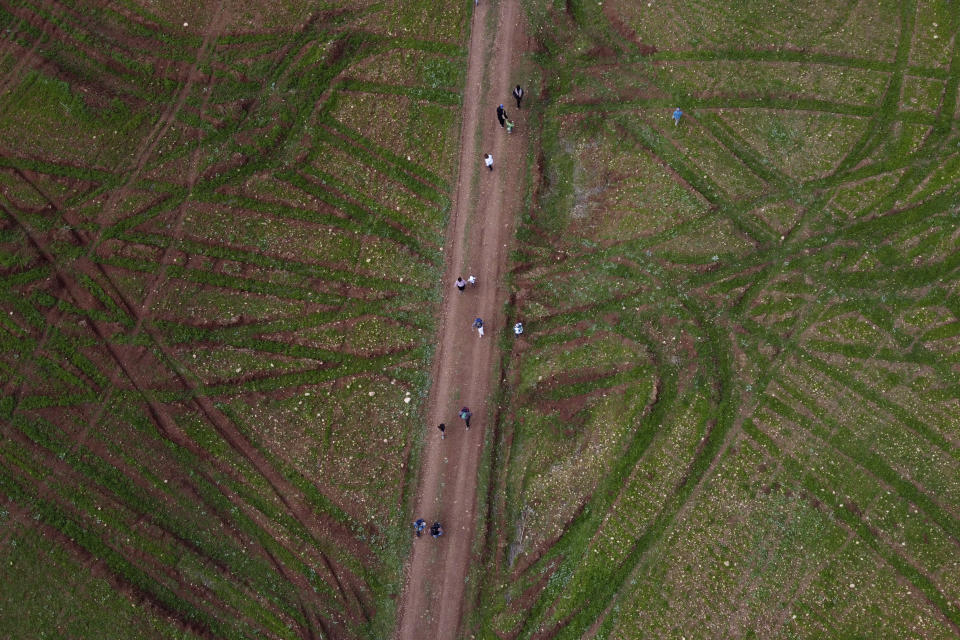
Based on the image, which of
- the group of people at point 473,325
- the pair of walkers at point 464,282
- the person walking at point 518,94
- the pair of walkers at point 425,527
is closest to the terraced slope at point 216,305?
the pair of walkers at point 425,527

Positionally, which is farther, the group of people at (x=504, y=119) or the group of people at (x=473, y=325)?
the group of people at (x=504, y=119)

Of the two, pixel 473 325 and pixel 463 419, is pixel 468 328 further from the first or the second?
pixel 463 419

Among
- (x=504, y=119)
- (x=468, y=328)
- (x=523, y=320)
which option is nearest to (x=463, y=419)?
(x=468, y=328)

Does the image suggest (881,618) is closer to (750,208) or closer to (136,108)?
(750,208)

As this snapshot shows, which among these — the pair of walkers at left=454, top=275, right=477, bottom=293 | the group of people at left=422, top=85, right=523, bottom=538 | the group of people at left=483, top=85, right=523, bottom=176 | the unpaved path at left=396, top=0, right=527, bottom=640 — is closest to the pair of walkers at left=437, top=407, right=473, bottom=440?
the group of people at left=422, top=85, right=523, bottom=538

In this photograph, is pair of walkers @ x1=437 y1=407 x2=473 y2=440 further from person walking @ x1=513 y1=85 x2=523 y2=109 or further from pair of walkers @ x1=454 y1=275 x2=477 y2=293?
person walking @ x1=513 y1=85 x2=523 y2=109

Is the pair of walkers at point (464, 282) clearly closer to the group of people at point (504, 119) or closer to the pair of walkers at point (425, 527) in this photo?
the group of people at point (504, 119)

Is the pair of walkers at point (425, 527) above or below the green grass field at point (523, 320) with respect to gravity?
below
